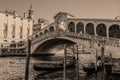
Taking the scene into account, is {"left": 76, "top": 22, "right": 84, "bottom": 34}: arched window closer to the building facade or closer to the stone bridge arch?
the stone bridge arch

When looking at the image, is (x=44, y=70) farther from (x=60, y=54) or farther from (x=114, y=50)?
(x=60, y=54)

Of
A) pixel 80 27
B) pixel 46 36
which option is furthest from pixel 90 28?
pixel 46 36

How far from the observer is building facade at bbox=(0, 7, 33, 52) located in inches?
1794

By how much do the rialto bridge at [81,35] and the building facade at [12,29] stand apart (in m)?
4.99

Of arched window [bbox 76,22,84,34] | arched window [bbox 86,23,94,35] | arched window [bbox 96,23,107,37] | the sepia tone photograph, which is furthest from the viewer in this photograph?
arched window [bbox 76,22,84,34]

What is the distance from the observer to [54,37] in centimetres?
3250

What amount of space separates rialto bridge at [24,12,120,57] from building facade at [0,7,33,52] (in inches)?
196


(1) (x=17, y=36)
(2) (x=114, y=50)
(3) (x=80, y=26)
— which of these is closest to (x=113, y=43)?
(2) (x=114, y=50)

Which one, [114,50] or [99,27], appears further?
[99,27]

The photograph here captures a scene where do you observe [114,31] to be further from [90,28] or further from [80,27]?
[80,27]

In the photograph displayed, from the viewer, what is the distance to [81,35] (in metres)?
28.9

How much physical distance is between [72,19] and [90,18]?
4974mm

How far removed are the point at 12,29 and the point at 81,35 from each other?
24.5 meters

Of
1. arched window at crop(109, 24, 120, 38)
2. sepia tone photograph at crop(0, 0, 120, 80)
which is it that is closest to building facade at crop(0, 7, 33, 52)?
sepia tone photograph at crop(0, 0, 120, 80)
